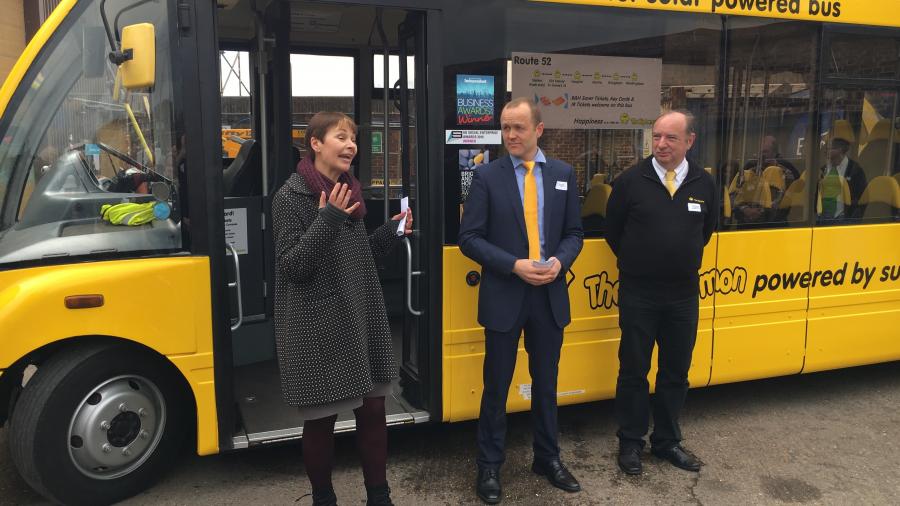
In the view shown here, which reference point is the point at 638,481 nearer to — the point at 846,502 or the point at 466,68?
the point at 846,502

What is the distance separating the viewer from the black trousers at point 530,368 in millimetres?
3307

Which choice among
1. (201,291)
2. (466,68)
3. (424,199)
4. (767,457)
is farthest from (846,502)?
(201,291)

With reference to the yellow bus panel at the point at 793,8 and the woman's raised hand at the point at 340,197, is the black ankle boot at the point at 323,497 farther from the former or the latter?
the yellow bus panel at the point at 793,8

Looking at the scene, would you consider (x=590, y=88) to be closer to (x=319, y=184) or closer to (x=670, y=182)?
(x=670, y=182)

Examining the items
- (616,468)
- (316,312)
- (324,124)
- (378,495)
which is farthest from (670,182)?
(378,495)

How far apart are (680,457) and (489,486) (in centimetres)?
110

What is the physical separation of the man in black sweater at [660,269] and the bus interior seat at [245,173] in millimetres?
2415

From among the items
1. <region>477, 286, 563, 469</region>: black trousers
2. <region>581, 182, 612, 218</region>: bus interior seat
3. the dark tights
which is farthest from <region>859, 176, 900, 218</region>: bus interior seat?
the dark tights

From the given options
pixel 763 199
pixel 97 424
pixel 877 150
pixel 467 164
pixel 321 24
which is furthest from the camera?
pixel 321 24

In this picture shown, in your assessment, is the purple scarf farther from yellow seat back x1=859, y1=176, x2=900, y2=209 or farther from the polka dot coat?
yellow seat back x1=859, y1=176, x2=900, y2=209

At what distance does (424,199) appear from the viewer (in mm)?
3564

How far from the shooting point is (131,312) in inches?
121

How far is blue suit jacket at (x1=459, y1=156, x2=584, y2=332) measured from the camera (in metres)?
3.23

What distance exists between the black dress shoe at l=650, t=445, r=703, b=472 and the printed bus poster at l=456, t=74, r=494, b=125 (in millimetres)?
1985
